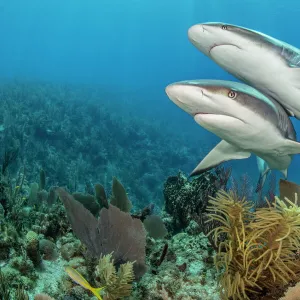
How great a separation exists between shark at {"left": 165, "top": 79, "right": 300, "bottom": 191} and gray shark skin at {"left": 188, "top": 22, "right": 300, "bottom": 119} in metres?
0.35

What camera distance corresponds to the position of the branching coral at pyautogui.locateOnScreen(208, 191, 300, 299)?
2.45 meters

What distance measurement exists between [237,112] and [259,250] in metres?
1.29

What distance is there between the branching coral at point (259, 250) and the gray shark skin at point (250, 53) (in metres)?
1.59

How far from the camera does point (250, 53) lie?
3.33 metres

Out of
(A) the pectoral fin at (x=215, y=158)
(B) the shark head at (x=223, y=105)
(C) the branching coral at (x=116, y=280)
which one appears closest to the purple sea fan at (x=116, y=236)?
(C) the branching coral at (x=116, y=280)

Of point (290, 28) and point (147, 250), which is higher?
point (290, 28)

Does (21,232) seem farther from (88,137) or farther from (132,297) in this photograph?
(88,137)

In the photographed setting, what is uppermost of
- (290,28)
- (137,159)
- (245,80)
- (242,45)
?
(290,28)

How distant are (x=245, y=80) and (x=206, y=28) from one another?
0.80 meters

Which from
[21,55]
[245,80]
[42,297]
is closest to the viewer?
[42,297]

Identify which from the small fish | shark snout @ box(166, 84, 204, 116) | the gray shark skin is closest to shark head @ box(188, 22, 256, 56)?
the gray shark skin

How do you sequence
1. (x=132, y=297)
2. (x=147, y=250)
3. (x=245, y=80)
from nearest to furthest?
(x=132, y=297), (x=245, y=80), (x=147, y=250)

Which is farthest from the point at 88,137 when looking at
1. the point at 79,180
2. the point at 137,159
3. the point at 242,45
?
the point at 242,45

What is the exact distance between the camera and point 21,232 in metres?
4.16
